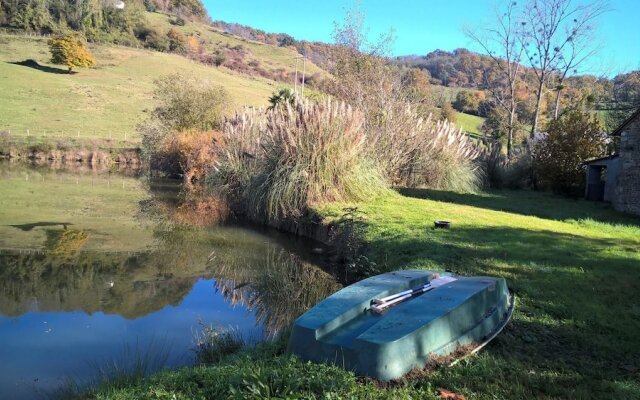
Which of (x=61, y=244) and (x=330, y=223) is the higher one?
(x=330, y=223)

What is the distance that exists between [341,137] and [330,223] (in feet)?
9.31

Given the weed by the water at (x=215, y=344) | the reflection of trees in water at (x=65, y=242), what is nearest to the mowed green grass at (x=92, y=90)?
the reflection of trees in water at (x=65, y=242)

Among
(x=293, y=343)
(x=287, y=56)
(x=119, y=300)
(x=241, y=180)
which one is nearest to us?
(x=293, y=343)

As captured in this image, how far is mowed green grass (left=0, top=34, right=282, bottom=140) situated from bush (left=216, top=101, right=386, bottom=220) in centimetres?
2799

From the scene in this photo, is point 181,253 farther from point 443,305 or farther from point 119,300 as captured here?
point 443,305

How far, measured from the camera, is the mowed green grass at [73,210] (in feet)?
36.7

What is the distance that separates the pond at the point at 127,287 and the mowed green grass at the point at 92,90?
2873 cm

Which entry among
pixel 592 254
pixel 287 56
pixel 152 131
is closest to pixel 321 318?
pixel 592 254

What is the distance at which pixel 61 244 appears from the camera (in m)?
10.6

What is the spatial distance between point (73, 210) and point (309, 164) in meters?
7.70

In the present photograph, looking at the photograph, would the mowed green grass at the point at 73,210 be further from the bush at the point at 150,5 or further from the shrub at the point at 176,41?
the bush at the point at 150,5

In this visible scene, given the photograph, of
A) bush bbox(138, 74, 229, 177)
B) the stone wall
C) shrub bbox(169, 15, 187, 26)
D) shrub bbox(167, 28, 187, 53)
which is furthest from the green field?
shrub bbox(169, 15, 187, 26)

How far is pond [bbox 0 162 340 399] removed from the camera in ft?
17.6

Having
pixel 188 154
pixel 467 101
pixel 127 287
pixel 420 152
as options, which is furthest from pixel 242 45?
pixel 127 287
